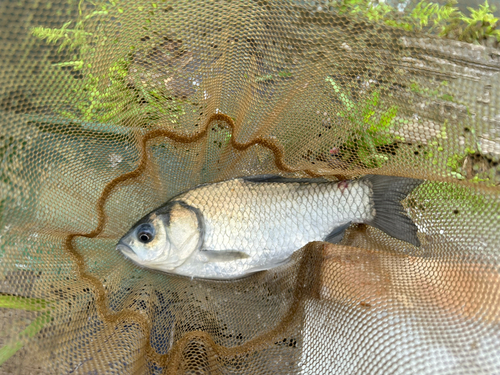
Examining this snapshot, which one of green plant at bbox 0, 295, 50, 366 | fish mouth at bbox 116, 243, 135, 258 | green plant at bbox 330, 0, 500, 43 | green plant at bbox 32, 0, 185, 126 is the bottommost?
fish mouth at bbox 116, 243, 135, 258

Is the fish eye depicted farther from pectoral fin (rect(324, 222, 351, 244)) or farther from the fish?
pectoral fin (rect(324, 222, 351, 244))

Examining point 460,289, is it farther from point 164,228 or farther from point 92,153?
point 92,153

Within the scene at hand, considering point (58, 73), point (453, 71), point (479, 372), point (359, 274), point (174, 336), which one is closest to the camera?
point (479, 372)

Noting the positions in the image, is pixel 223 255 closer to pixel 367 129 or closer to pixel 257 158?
pixel 257 158

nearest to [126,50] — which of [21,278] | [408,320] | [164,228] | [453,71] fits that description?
[164,228]

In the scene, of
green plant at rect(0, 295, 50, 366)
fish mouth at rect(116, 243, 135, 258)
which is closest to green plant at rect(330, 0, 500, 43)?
fish mouth at rect(116, 243, 135, 258)

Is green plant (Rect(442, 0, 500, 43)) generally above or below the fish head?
above
